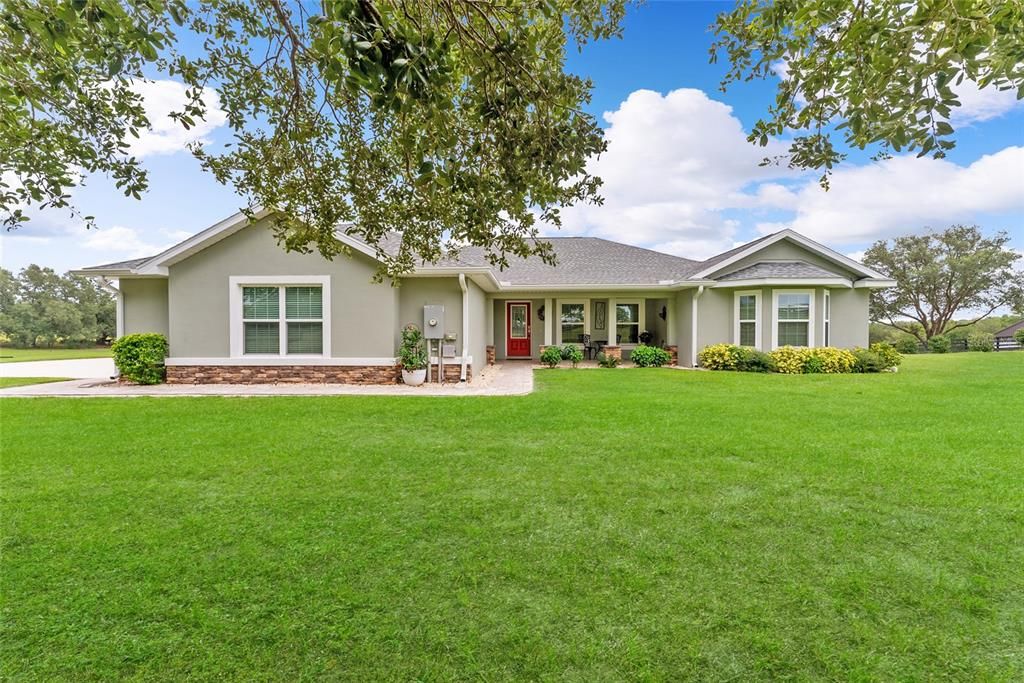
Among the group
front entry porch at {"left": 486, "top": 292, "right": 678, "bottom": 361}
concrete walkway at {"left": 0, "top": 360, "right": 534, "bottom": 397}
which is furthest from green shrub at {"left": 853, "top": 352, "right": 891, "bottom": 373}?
concrete walkway at {"left": 0, "top": 360, "right": 534, "bottom": 397}

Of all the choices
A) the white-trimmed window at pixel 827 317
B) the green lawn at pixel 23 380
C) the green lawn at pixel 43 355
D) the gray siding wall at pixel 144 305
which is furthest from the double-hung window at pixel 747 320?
the green lawn at pixel 43 355

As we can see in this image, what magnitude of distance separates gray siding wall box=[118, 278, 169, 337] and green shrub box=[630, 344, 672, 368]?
42.9 ft

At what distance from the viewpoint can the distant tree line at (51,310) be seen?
108 feet

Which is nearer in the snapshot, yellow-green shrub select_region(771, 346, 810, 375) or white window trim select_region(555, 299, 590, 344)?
yellow-green shrub select_region(771, 346, 810, 375)

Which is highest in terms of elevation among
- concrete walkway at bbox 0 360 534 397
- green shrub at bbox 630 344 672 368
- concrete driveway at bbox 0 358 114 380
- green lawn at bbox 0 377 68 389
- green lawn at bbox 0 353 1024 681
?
green shrub at bbox 630 344 672 368

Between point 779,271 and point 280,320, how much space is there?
13.9 metres

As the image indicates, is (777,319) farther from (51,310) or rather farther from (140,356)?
(51,310)

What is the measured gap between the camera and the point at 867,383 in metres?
11.1

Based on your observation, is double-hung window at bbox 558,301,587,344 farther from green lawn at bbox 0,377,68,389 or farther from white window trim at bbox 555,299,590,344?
green lawn at bbox 0,377,68,389

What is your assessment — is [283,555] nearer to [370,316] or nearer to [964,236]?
[370,316]

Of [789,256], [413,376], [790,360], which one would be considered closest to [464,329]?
[413,376]

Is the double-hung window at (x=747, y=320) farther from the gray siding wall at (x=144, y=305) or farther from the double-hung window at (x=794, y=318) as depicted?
the gray siding wall at (x=144, y=305)

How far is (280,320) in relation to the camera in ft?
36.6

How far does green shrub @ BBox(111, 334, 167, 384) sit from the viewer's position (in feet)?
36.1
